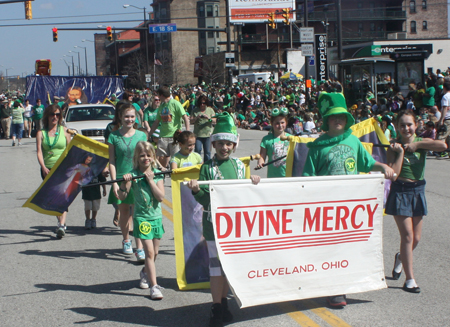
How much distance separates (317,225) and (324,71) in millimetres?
25017

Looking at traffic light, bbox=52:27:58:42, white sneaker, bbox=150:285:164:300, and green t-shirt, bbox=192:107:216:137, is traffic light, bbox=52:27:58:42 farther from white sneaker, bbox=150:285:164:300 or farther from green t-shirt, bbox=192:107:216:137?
white sneaker, bbox=150:285:164:300

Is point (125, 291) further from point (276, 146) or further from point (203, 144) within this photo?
point (203, 144)

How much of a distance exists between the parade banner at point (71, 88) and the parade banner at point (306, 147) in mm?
25174

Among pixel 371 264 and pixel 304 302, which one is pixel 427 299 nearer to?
pixel 371 264

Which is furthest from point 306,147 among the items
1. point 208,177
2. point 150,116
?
point 150,116

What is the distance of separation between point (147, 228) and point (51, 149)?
3342 mm

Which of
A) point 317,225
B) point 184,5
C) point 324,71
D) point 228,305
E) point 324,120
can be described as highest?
point 184,5

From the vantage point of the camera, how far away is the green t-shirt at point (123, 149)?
649cm

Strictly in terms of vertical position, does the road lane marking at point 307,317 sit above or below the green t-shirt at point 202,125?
below

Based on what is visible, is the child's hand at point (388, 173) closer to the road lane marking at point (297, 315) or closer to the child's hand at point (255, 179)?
the child's hand at point (255, 179)

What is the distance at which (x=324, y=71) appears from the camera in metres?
28.7

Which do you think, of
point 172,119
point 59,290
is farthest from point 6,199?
point 59,290

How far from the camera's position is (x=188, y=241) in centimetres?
523

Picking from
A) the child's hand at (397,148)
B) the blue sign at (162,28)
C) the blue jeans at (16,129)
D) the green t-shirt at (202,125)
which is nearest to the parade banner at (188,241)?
the child's hand at (397,148)
